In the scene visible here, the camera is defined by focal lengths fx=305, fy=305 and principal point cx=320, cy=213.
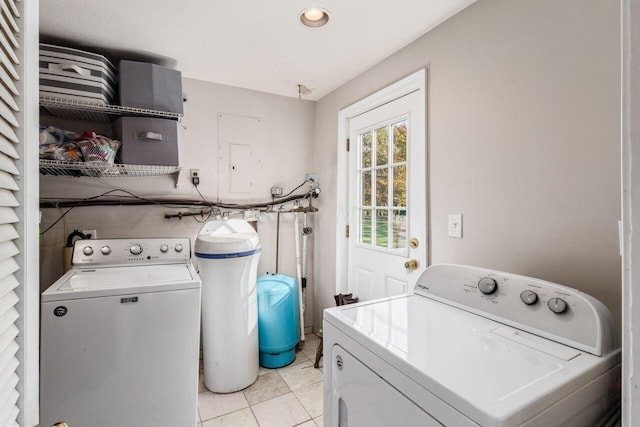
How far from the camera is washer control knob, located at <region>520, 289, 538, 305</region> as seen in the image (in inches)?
41.2

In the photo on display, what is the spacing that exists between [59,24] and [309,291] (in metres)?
2.63

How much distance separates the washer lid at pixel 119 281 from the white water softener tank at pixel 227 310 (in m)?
0.21

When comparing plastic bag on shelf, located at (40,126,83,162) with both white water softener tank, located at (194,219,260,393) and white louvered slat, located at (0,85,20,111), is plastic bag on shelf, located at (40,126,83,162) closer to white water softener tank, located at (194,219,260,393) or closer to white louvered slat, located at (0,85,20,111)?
white water softener tank, located at (194,219,260,393)

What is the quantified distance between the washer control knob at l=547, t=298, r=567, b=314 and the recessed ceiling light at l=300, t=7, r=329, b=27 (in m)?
1.66

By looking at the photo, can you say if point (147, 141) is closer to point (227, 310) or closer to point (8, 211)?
point (227, 310)

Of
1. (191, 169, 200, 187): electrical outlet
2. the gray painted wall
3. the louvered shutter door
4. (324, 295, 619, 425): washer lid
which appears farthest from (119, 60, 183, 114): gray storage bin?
(324, 295, 619, 425): washer lid

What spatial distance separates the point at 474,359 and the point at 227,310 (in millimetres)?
1684

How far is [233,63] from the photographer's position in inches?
87.4

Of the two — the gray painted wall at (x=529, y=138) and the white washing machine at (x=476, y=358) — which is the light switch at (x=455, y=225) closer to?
the gray painted wall at (x=529, y=138)

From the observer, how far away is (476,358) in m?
0.87

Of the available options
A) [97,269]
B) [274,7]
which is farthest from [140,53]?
[97,269]

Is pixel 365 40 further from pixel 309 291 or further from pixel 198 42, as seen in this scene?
pixel 309 291

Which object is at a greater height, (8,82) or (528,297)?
(8,82)

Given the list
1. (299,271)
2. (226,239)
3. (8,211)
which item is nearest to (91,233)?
(226,239)
